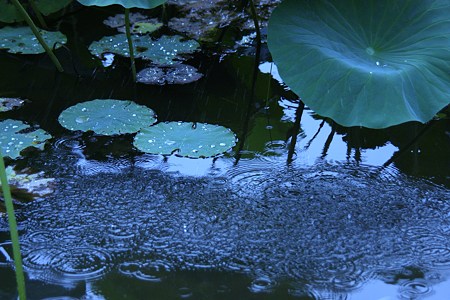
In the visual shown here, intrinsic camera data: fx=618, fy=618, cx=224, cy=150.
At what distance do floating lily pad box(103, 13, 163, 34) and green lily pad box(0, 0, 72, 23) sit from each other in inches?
10.8

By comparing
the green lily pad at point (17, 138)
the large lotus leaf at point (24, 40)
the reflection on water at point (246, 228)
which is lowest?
the reflection on water at point (246, 228)

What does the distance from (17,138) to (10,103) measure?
37cm

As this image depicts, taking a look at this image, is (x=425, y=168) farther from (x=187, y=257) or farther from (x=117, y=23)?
(x=117, y=23)

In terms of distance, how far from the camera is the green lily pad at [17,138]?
212 cm

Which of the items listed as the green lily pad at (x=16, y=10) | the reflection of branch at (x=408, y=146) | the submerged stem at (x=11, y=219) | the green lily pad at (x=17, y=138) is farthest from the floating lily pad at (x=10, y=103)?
the reflection of branch at (x=408, y=146)

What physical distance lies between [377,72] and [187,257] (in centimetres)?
88

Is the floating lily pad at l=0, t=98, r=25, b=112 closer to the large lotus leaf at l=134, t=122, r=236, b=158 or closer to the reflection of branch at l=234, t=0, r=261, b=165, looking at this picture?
the large lotus leaf at l=134, t=122, r=236, b=158

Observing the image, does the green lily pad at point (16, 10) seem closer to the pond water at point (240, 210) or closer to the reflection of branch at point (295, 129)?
the pond water at point (240, 210)

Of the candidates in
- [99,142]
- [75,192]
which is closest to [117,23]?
[99,142]

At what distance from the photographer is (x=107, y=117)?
7.67 feet

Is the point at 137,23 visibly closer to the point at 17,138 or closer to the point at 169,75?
the point at 169,75

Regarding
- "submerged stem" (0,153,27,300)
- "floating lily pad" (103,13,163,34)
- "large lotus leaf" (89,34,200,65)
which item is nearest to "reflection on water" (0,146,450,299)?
"submerged stem" (0,153,27,300)

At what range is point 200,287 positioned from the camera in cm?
157

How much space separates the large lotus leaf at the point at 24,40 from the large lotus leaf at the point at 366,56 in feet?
4.07
